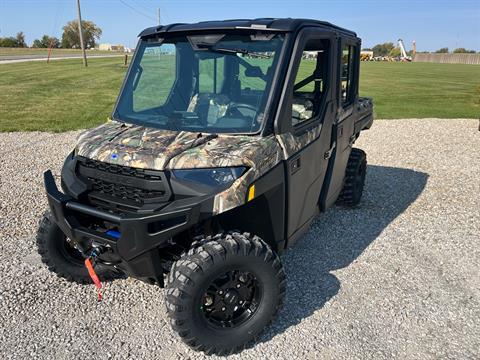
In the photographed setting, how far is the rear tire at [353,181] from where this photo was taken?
545 centimetres

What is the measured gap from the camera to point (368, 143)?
32.2ft

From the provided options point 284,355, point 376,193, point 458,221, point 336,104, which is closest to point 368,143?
point 376,193

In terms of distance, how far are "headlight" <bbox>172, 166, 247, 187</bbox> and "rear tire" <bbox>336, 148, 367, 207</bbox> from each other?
9.68ft

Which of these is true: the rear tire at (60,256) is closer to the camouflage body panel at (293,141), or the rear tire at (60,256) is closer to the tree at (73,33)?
the camouflage body panel at (293,141)

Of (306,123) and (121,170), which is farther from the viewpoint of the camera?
(306,123)

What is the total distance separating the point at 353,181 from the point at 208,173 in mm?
3129

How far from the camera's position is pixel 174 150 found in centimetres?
292

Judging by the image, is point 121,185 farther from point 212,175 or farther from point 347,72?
point 347,72

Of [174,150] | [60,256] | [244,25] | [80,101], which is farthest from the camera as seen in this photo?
[80,101]

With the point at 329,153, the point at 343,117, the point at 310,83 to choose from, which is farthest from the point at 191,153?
the point at 343,117

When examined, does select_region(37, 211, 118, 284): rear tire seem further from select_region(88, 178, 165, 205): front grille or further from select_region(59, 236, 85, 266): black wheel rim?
select_region(88, 178, 165, 205): front grille

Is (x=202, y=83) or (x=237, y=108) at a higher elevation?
(x=202, y=83)

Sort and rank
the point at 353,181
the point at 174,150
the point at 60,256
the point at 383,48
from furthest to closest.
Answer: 1. the point at 383,48
2. the point at 353,181
3. the point at 60,256
4. the point at 174,150

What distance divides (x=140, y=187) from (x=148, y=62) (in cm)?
139
